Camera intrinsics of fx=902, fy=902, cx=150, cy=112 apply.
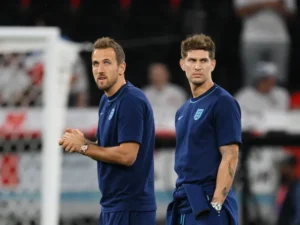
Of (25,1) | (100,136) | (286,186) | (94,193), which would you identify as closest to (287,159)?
(286,186)

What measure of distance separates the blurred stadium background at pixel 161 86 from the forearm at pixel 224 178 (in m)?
3.47

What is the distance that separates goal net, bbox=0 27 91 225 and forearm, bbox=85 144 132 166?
9.17 ft

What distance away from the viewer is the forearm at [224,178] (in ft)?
17.3

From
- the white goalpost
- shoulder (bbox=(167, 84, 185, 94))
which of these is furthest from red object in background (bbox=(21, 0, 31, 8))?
the white goalpost

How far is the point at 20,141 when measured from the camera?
9.06 meters

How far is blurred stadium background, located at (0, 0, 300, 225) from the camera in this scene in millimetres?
9031

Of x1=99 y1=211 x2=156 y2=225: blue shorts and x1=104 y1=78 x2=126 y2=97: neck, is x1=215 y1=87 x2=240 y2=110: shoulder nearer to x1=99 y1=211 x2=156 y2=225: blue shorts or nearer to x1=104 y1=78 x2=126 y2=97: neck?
x1=104 y1=78 x2=126 y2=97: neck

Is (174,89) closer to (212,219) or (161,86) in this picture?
(161,86)

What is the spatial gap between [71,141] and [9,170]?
3.72 metres

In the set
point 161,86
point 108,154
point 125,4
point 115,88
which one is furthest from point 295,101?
point 108,154

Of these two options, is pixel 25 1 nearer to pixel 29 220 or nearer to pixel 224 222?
pixel 29 220

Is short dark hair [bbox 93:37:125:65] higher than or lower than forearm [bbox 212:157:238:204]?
higher

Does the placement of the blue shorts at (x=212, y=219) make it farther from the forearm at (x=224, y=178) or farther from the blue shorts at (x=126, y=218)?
the blue shorts at (x=126, y=218)

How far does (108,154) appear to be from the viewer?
5492 mm
